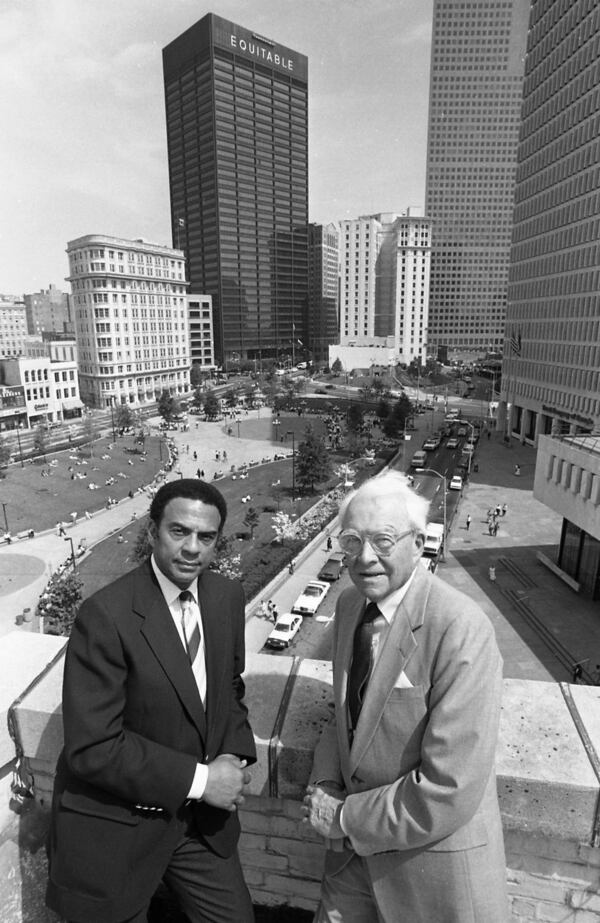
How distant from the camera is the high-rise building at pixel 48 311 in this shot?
577ft

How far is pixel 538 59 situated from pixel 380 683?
243ft

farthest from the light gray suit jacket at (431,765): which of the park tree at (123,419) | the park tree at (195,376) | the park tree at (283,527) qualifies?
the park tree at (195,376)

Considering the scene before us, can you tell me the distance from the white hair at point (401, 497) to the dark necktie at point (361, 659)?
48 cm

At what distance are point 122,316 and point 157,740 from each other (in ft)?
318

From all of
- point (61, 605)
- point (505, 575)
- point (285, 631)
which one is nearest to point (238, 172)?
point (505, 575)

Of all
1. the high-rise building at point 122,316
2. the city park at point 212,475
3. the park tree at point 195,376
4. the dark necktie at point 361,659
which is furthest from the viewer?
the park tree at point 195,376

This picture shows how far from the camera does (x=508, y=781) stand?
2918 millimetres

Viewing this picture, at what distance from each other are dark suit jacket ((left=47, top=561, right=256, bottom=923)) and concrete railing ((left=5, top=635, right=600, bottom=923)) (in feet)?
1.66

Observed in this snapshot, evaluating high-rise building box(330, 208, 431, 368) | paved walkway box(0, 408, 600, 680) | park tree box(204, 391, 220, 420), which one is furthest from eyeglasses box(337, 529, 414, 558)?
high-rise building box(330, 208, 431, 368)

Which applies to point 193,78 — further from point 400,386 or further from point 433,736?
point 433,736

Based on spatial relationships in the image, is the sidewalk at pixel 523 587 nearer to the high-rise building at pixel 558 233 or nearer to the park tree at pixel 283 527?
the high-rise building at pixel 558 233

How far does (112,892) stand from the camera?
279cm

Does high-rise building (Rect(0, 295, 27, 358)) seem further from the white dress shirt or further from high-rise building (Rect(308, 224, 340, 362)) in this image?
the white dress shirt

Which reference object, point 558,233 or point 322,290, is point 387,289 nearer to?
point 322,290
